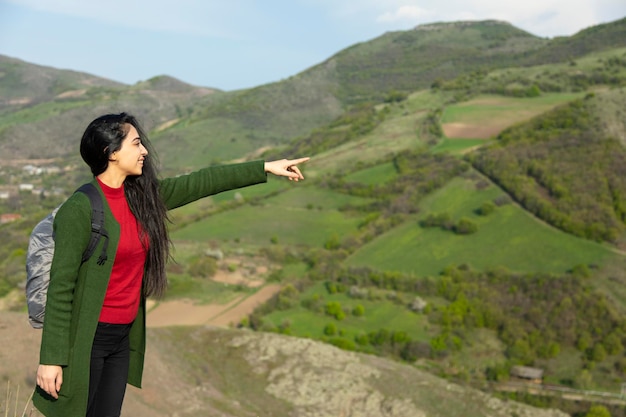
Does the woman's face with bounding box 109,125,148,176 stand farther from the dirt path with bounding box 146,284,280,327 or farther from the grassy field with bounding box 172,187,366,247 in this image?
the grassy field with bounding box 172,187,366,247

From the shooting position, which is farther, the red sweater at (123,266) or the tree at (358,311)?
the tree at (358,311)

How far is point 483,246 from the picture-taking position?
44594 mm

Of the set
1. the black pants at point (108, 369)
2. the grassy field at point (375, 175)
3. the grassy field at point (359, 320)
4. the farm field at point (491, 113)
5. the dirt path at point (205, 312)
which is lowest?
the grassy field at point (359, 320)

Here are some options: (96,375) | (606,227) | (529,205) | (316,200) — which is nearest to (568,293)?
(606,227)

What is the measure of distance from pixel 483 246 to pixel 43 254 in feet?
145

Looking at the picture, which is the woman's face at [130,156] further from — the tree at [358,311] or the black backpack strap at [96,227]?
the tree at [358,311]

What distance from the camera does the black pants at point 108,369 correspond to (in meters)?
3.58

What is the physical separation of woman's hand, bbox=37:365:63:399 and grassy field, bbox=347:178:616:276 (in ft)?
133

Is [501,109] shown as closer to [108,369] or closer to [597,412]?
[597,412]

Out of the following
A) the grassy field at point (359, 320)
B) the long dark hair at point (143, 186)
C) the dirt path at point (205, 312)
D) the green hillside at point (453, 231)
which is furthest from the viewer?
the dirt path at point (205, 312)

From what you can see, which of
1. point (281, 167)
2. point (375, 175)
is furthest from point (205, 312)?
point (281, 167)

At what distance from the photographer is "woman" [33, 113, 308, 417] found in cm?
326

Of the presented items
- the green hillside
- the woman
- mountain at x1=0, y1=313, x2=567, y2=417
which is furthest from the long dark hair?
mountain at x1=0, y1=313, x2=567, y2=417

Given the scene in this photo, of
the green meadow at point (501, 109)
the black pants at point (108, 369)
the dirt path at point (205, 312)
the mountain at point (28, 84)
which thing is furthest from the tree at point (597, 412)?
the mountain at point (28, 84)
